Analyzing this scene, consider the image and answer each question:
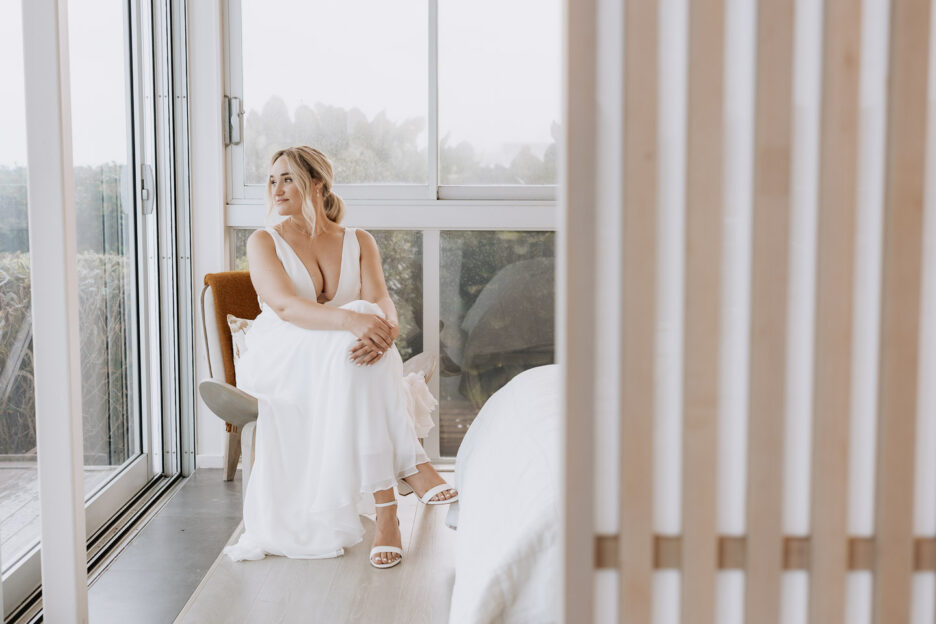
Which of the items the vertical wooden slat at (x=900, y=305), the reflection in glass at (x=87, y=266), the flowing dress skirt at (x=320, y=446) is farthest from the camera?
the flowing dress skirt at (x=320, y=446)

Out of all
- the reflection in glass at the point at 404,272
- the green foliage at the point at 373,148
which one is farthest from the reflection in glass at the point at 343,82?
the reflection in glass at the point at 404,272

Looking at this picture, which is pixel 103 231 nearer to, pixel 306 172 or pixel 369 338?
pixel 306 172

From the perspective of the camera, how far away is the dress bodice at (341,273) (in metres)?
3.15

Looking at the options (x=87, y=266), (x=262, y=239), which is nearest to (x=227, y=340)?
(x=262, y=239)

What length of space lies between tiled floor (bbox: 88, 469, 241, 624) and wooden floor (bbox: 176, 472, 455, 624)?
8 cm

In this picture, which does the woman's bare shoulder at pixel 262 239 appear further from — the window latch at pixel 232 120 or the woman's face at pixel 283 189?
Result: the window latch at pixel 232 120

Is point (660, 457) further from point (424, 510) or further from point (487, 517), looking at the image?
point (424, 510)

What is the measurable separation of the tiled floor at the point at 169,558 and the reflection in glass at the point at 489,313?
3.51 feet

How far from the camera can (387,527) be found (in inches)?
109

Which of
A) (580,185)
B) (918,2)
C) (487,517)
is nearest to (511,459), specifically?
(487,517)

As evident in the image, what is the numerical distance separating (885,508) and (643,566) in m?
0.30

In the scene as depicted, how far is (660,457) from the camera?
1.03 metres

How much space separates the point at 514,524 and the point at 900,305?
91 centimetres

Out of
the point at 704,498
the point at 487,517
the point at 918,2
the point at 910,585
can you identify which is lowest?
the point at 487,517
